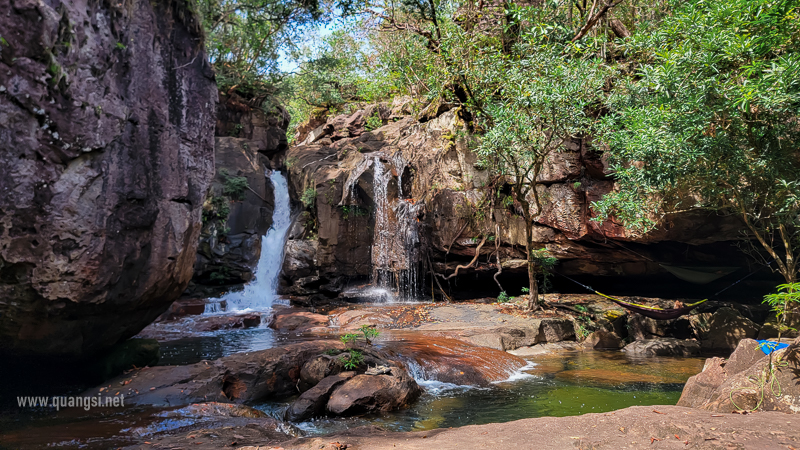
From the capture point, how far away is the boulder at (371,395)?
201 inches

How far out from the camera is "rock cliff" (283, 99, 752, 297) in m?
10.9

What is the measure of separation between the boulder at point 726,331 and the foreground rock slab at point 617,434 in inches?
256

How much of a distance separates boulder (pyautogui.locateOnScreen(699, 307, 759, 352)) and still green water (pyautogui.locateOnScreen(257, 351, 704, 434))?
1.37 m

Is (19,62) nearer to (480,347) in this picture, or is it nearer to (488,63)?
(480,347)

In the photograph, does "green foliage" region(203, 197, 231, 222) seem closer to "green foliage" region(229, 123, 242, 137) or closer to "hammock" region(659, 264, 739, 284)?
"green foliage" region(229, 123, 242, 137)

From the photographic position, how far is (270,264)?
47.0ft

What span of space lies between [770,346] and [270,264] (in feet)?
42.5

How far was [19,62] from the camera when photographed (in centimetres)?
350

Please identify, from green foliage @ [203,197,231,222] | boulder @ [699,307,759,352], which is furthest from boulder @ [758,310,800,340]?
green foliage @ [203,197,231,222]

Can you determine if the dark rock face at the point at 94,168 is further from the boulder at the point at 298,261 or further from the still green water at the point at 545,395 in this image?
the boulder at the point at 298,261

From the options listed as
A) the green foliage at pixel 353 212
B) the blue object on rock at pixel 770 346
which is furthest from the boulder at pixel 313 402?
the green foliage at pixel 353 212

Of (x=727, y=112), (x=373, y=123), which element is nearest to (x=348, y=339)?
(x=727, y=112)

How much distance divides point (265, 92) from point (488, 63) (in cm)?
1087

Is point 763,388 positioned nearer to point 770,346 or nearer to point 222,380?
point 770,346
